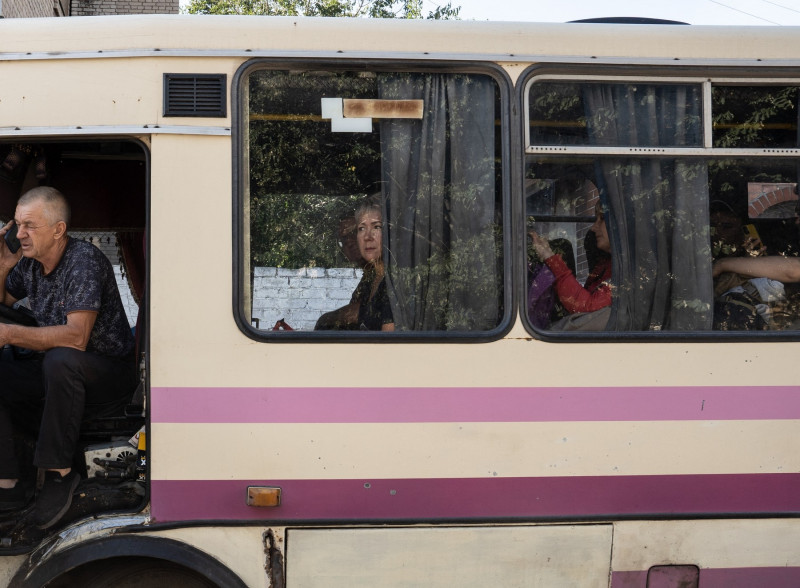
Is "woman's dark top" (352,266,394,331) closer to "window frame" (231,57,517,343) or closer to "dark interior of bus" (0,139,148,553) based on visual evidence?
"window frame" (231,57,517,343)

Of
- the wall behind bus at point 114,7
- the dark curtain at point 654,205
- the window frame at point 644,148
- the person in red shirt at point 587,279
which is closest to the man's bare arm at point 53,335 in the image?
the window frame at point 644,148

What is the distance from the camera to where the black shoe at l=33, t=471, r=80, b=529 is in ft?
10.5

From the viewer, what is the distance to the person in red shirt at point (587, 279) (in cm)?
324

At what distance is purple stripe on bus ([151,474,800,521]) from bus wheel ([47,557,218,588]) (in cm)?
25

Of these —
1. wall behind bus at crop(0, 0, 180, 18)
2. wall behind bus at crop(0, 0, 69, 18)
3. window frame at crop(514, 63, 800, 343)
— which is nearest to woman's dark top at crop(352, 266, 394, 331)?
window frame at crop(514, 63, 800, 343)

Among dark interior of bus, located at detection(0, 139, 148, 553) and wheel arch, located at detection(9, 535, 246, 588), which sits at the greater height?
dark interior of bus, located at detection(0, 139, 148, 553)

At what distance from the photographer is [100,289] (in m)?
3.52

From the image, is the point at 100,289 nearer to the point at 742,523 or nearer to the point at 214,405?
the point at 214,405

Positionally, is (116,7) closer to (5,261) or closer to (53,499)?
(5,261)

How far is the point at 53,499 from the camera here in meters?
3.23

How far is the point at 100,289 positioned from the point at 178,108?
3.15 feet

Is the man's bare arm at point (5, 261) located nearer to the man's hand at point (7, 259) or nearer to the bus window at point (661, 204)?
the man's hand at point (7, 259)

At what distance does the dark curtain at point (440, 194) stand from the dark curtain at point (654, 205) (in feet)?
1.63

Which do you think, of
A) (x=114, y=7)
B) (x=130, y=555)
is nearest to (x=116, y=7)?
(x=114, y=7)
